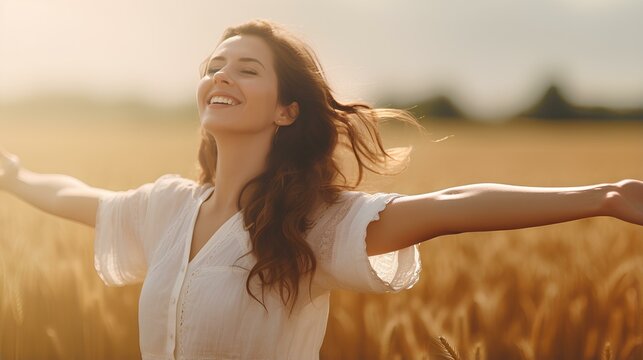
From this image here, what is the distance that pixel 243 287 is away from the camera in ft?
6.84

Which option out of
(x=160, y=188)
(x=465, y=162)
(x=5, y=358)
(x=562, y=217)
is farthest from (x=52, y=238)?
(x=465, y=162)

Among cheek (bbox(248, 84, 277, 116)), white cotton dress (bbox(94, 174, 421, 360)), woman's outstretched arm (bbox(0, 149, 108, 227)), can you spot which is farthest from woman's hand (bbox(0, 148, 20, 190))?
cheek (bbox(248, 84, 277, 116))

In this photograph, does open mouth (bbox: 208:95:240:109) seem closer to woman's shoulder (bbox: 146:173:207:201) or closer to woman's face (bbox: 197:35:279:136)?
woman's face (bbox: 197:35:279:136)

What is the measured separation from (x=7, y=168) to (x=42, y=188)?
0.19m

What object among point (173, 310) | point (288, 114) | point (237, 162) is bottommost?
point (173, 310)

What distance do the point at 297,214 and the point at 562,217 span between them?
0.69 m

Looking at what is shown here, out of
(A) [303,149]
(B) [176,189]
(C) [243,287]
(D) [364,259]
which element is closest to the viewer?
(D) [364,259]

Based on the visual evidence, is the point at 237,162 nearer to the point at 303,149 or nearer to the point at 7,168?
the point at 303,149

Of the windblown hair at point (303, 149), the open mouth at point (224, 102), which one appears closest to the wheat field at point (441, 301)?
the windblown hair at point (303, 149)

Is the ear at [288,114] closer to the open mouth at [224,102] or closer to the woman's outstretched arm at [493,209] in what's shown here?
the open mouth at [224,102]

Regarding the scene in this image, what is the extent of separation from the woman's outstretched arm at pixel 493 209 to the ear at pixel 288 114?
49cm

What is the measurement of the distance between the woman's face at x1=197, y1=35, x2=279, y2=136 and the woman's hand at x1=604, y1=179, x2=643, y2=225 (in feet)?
3.25

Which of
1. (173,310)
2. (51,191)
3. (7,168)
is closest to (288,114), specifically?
(173,310)

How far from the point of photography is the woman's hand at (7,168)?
2.92 m
